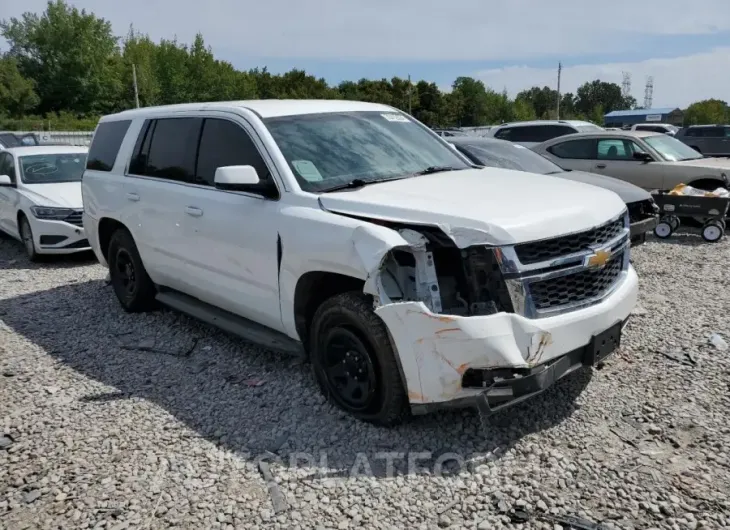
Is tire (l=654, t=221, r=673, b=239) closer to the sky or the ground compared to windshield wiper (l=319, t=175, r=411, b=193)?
closer to the ground

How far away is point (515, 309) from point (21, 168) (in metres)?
9.00

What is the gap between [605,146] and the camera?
438 inches

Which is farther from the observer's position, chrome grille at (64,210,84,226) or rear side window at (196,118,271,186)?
chrome grille at (64,210,84,226)

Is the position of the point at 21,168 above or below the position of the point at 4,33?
below

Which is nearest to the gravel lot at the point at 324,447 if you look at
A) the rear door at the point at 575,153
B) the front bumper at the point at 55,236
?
the front bumper at the point at 55,236

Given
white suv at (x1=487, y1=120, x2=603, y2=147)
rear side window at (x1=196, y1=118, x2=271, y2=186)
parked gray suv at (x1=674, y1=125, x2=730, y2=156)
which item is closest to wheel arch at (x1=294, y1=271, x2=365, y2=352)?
rear side window at (x1=196, y1=118, x2=271, y2=186)

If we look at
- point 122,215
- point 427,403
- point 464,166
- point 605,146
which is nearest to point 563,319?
point 427,403

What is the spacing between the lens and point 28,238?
909cm

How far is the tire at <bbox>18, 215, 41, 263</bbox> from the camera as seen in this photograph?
8.92 metres

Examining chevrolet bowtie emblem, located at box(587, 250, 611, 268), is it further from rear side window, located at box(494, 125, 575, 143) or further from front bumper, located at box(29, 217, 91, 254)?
rear side window, located at box(494, 125, 575, 143)

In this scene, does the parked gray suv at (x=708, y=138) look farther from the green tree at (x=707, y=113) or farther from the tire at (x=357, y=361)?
the green tree at (x=707, y=113)

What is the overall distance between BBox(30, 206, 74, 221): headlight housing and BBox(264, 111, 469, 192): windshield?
557 cm

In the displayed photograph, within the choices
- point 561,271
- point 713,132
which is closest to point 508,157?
point 561,271

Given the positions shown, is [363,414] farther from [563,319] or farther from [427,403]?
[563,319]
